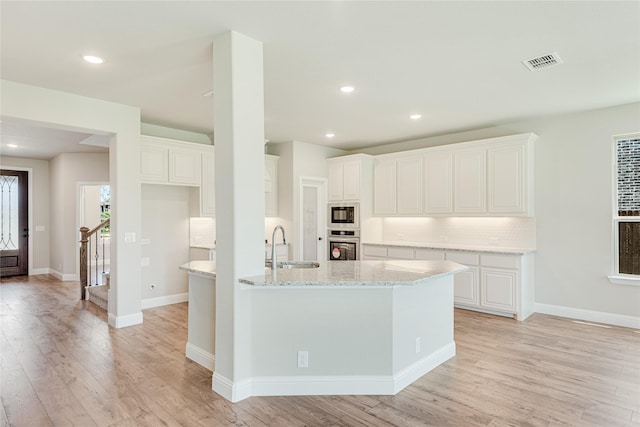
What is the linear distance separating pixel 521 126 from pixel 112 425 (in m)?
5.86

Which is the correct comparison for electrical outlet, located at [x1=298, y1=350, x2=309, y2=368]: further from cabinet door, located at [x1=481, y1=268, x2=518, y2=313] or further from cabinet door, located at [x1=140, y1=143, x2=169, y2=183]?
cabinet door, located at [x1=140, y1=143, x2=169, y2=183]

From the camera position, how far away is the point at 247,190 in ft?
9.22

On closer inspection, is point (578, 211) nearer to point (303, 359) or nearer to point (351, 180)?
point (351, 180)

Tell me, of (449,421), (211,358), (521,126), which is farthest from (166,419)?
(521,126)

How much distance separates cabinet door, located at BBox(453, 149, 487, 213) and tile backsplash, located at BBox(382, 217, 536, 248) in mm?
370

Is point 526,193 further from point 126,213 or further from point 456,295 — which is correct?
point 126,213

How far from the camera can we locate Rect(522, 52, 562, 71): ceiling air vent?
3.22 m

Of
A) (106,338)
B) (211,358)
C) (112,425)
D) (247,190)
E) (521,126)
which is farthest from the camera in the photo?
(521,126)

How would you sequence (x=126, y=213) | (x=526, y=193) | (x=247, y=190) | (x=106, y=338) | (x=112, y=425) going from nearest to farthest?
(x=112, y=425) < (x=247, y=190) < (x=106, y=338) < (x=126, y=213) < (x=526, y=193)

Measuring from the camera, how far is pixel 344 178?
22.7ft

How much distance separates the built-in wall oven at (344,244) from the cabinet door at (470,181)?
1857mm

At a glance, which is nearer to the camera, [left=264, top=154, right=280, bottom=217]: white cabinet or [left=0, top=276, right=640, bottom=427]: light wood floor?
→ [left=0, top=276, right=640, bottom=427]: light wood floor

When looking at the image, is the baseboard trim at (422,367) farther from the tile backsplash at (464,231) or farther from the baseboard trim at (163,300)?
the baseboard trim at (163,300)

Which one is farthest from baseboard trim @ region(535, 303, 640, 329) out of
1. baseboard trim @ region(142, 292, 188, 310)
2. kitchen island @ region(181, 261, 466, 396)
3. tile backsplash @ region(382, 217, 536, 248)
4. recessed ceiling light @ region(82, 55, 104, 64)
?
recessed ceiling light @ region(82, 55, 104, 64)
